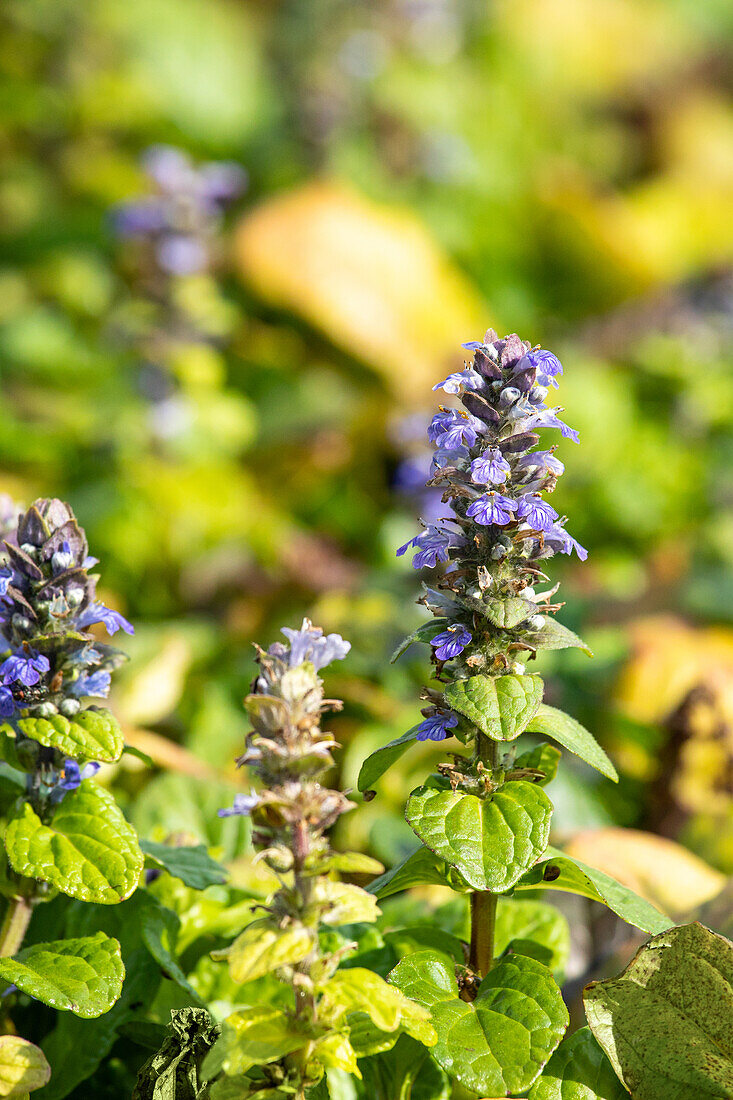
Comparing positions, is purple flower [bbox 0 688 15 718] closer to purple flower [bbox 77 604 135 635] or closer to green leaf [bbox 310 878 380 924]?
purple flower [bbox 77 604 135 635]

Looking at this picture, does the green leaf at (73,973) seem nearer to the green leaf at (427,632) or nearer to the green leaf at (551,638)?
the green leaf at (427,632)

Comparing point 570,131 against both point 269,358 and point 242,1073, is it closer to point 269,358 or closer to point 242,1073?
point 269,358

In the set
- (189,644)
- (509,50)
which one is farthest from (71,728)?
(509,50)

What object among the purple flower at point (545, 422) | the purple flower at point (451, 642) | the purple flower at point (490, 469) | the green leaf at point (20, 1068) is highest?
the purple flower at point (545, 422)

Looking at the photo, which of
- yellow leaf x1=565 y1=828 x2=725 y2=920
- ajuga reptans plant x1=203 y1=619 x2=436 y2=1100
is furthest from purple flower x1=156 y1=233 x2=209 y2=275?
ajuga reptans plant x1=203 y1=619 x2=436 y2=1100

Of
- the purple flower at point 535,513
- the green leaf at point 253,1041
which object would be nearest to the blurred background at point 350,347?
the green leaf at point 253,1041
